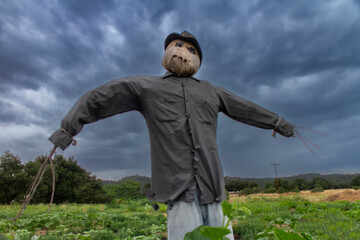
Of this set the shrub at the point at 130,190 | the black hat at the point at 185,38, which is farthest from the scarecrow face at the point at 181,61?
the shrub at the point at 130,190

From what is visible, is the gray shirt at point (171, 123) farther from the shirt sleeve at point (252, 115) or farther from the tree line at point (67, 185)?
the tree line at point (67, 185)

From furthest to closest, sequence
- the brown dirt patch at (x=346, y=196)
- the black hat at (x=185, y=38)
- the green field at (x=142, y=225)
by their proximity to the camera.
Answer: the brown dirt patch at (x=346, y=196) → the green field at (x=142, y=225) → the black hat at (x=185, y=38)

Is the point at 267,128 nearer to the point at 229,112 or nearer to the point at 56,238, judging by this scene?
the point at 229,112

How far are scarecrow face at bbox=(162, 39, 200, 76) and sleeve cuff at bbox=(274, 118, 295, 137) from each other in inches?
38.3

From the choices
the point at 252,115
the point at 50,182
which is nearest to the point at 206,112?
the point at 252,115

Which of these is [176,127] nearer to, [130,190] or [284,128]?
[284,128]

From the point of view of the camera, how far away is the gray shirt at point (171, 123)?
2.13 meters

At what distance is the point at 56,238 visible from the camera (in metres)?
4.04

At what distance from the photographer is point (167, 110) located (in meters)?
2.28

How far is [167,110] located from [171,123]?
12cm

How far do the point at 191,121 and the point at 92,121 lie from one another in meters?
0.82

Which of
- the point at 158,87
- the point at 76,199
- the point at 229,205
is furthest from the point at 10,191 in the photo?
the point at 229,205

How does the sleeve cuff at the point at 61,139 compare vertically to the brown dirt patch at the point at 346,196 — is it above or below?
above

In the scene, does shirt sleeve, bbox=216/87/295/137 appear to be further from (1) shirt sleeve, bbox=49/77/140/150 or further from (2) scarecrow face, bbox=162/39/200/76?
(1) shirt sleeve, bbox=49/77/140/150
